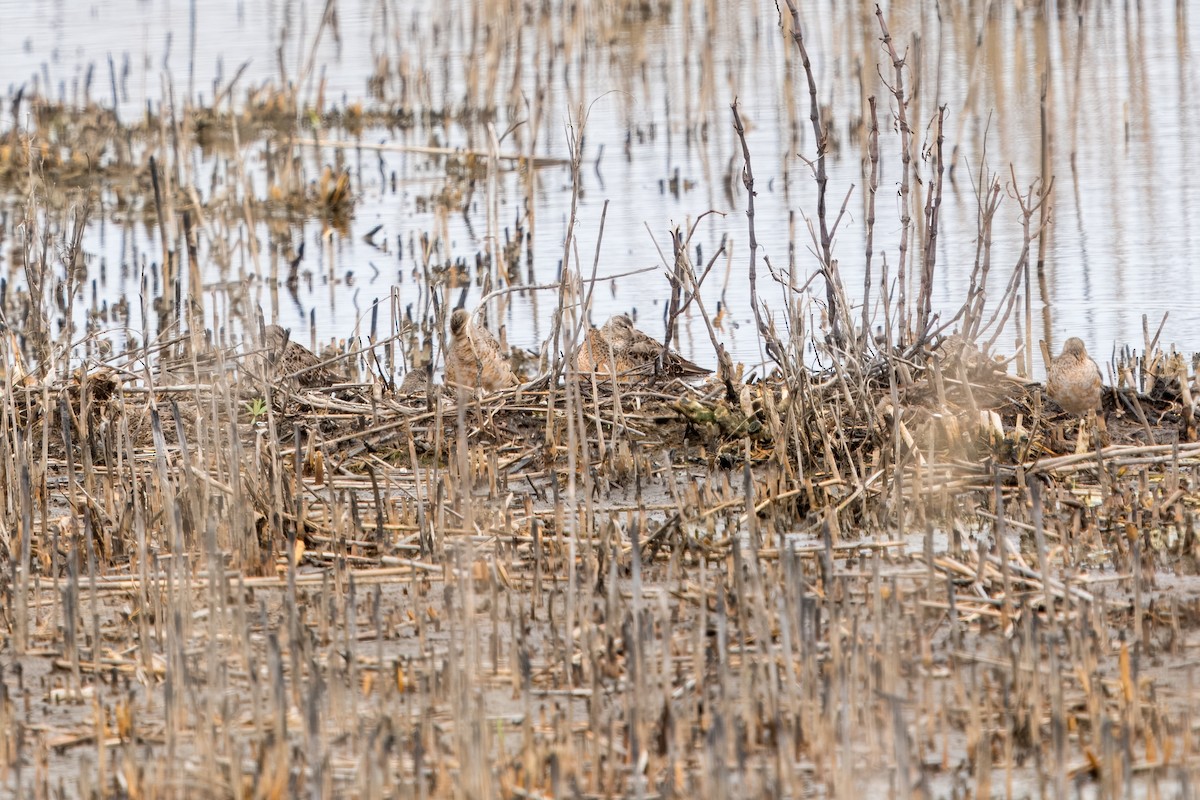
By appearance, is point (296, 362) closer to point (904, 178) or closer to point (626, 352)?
point (626, 352)

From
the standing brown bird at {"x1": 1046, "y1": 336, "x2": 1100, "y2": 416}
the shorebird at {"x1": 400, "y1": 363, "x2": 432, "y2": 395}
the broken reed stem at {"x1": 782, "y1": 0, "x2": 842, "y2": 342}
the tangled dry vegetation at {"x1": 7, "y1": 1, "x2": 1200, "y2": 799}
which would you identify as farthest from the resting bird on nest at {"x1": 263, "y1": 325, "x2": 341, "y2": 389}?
the standing brown bird at {"x1": 1046, "y1": 336, "x2": 1100, "y2": 416}

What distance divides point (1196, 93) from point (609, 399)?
916cm

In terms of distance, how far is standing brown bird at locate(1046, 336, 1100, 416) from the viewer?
19.0ft

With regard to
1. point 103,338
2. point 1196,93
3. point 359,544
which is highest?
point 1196,93

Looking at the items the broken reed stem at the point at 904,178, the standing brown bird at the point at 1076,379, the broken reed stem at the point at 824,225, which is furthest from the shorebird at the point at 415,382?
the standing brown bird at the point at 1076,379

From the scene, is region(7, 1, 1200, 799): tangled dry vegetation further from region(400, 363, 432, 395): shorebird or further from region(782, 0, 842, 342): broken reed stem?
region(400, 363, 432, 395): shorebird

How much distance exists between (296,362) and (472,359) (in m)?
0.88

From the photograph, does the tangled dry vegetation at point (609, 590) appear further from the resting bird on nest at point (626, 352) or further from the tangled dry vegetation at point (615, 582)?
the resting bird on nest at point (626, 352)

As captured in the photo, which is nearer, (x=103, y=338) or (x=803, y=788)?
(x=803, y=788)

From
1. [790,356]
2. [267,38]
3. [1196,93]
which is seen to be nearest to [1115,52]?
[1196,93]

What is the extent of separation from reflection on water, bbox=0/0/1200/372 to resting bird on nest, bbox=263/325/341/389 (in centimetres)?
44

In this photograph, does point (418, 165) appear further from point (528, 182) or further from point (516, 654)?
point (516, 654)

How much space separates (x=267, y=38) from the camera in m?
19.7

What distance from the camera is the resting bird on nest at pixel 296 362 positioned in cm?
664
